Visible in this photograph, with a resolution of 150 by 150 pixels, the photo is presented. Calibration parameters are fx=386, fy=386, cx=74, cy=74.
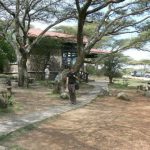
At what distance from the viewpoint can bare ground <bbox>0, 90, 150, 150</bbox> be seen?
915cm

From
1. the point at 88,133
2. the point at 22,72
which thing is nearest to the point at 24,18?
the point at 22,72

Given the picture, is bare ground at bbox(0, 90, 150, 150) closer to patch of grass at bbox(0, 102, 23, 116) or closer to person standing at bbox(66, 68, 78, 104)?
patch of grass at bbox(0, 102, 23, 116)

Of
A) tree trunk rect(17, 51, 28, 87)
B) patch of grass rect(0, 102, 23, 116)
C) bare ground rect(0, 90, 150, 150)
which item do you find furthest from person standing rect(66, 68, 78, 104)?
tree trunk rect(17, 51, 28, 87)

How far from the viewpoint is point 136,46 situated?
29.1 meters

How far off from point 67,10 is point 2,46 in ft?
22.9

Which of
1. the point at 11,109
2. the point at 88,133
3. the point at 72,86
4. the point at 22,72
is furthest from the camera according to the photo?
the point at 22,72

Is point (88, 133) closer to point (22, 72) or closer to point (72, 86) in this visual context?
point (72, 86)

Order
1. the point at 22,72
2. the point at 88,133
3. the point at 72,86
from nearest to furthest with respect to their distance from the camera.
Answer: the point at 88,133, the point at 72,86, the point at 22,72

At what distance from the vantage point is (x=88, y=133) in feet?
34.5

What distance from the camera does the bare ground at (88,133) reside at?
30.0ft

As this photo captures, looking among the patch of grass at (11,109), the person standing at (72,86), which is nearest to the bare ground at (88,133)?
the patch of grass at (11,109)

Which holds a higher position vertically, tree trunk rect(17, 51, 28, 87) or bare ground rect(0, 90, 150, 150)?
tree trunk rect(17, 51, 28, 87)

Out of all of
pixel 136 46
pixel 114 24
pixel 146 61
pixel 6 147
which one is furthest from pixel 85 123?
pixel 146 61

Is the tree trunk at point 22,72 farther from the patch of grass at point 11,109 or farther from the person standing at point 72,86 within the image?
the patch of grass at point 11,109
